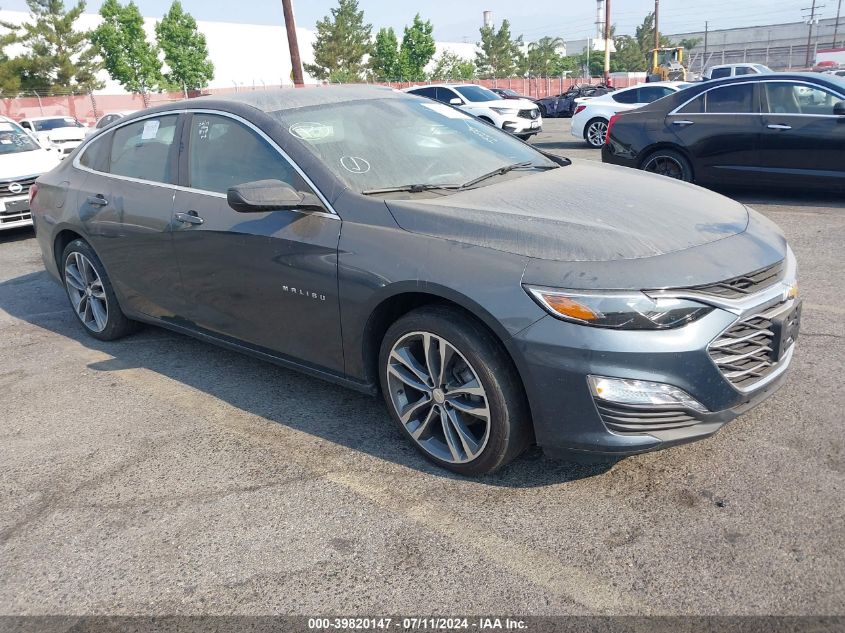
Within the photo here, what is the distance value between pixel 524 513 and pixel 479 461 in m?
0.29

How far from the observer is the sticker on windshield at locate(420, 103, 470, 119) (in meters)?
4.44

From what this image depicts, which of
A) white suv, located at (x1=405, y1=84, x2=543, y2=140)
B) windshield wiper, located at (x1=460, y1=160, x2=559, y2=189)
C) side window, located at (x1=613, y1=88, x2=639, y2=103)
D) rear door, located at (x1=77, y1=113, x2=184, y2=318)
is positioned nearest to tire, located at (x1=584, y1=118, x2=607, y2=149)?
side window, located at (x1=613, y1=88, x2=639, y2=103)

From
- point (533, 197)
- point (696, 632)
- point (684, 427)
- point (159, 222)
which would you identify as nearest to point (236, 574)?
point (696, 632)

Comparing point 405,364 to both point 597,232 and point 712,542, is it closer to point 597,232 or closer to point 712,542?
point 597,232

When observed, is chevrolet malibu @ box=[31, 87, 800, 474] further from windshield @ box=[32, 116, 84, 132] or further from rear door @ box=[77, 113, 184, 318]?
windshield @ box=[32, 116, 84, 132]

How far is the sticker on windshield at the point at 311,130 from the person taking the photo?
375cm

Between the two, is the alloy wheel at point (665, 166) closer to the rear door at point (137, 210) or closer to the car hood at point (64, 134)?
the rear door at point (137, 210)

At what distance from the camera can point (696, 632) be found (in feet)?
7.47

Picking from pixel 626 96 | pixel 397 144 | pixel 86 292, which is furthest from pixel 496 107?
pixel 397 144

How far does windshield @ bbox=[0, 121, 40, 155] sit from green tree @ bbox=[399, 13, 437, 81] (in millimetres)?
51743

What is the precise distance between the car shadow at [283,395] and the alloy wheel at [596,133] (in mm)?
13134

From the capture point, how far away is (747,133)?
8414mm

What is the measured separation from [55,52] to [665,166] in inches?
1915

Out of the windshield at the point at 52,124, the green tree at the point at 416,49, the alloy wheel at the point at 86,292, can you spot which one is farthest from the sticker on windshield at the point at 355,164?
the green tree at the point at 416,49
